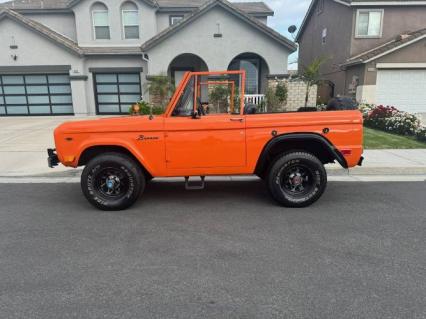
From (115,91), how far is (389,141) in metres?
14.1

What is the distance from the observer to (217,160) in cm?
478

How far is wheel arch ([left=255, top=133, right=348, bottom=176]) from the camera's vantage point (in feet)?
15.4

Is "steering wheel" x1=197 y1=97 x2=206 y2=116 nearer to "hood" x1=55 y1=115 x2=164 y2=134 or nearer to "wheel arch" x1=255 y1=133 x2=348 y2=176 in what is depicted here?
"hood" x1=55 y1=115 x2=164 y2=134

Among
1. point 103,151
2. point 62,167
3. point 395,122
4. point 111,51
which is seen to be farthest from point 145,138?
point 111,51

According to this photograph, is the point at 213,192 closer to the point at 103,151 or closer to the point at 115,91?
the point at 103,151

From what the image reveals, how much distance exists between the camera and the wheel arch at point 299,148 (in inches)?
185

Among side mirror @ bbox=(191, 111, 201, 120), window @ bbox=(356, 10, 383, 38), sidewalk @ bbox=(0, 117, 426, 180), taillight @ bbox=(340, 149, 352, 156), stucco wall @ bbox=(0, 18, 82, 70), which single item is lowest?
sidewalk @ bbox=(0, 117, 426, 180)

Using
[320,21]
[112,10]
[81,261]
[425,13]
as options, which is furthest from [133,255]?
[320,21]

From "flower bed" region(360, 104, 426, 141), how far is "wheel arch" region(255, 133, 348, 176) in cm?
670

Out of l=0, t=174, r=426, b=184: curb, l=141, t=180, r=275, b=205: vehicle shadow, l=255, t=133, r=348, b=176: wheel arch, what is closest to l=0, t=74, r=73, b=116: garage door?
l=0, t=174, r=426, b=184: curb

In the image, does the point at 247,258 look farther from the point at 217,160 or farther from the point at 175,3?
the point at 175,3

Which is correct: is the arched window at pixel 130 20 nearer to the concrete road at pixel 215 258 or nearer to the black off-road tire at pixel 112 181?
the concrete road at pixel 215 258

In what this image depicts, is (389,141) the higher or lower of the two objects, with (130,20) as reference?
lower

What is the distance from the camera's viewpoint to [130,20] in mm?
18000
